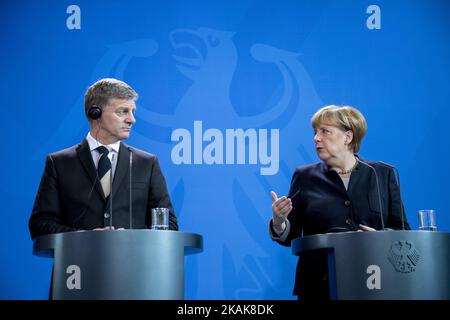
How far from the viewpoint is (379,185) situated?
373 cm

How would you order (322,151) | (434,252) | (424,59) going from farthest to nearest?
(424,59) → (322,151) → (434,252)

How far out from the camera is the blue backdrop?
4.51 meters

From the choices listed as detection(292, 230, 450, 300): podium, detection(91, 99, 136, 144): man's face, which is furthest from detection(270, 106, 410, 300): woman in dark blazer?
detection(91, 99, 136, 144): man's face

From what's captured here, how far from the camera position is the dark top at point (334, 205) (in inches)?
141

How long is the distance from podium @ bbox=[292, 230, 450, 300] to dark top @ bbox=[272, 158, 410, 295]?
25.5 inches

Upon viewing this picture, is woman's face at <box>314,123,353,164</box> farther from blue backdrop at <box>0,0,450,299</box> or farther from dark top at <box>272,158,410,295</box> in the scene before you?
blue backdrop at <box>0,0,450,299</box>

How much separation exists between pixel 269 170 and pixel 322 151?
2.69 ft

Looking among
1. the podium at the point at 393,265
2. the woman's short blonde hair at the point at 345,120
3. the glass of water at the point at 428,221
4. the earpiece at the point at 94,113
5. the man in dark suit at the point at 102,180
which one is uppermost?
the woman's short blonde hair at the point at 345,120

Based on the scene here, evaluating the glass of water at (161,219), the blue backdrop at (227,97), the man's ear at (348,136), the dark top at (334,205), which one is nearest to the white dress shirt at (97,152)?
the glass of water at (161,219)

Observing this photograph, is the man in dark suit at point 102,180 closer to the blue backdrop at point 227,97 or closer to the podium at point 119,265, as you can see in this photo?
the podium at point 119,265

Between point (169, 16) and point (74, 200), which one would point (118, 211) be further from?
point (169, 16)

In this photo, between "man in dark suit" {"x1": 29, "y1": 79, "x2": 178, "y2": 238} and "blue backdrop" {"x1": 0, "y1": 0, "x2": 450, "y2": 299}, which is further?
"blue backdrop" {"x1": 0, "y1": 0, "x2": 450, "y2": 299}

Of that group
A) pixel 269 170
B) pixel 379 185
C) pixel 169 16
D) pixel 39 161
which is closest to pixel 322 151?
pixel 379 185

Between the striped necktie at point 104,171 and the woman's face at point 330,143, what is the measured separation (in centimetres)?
112
